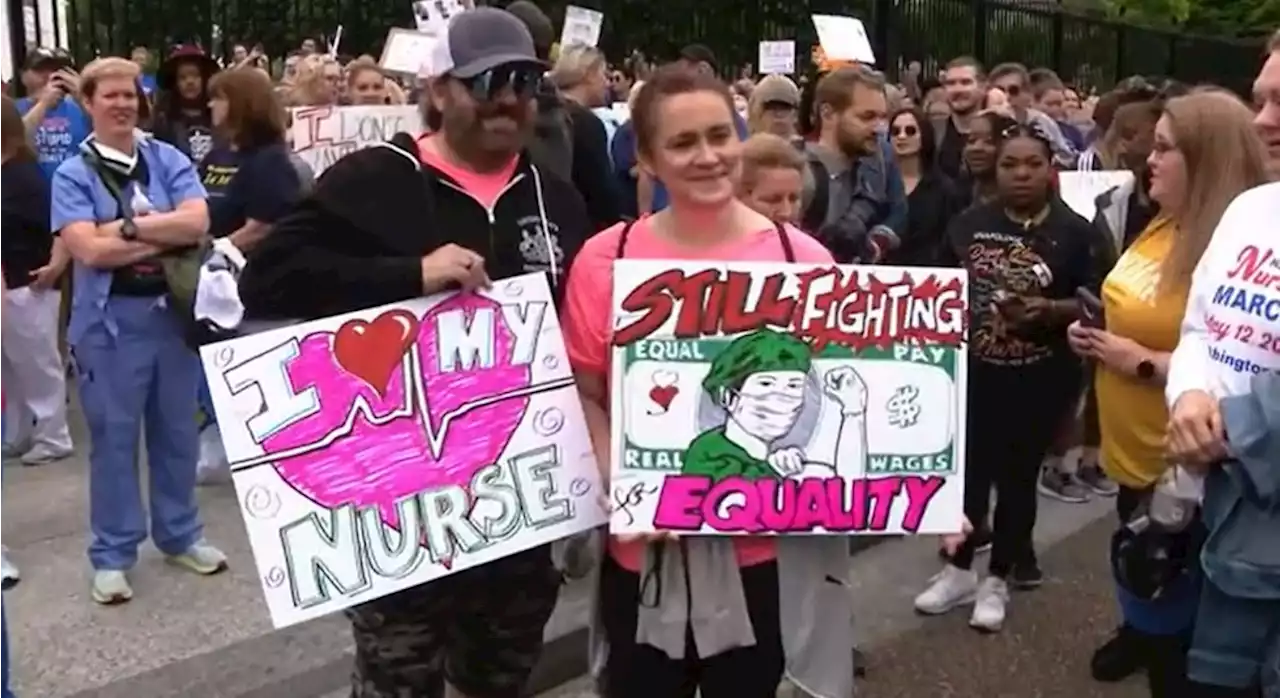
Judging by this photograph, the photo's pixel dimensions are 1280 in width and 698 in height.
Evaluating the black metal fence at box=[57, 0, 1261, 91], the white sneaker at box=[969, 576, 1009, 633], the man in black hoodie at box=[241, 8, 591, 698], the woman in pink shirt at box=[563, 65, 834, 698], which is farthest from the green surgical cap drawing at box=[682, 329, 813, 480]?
the black metal fence at box=[57, 0, 1261, 91]

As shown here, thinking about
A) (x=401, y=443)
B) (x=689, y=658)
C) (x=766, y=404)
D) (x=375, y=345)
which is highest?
(x=375, y=345)

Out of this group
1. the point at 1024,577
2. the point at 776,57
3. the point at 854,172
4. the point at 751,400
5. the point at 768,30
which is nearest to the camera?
the point at 751,400

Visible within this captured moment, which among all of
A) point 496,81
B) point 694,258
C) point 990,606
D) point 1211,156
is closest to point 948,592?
point 990,606

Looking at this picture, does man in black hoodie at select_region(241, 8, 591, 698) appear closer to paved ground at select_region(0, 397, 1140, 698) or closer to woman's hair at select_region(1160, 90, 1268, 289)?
paved ground at select_region(0, 397, 1140, 698)

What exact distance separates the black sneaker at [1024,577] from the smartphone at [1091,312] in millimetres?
1516

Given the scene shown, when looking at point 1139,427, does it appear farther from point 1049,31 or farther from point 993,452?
point 1049,31

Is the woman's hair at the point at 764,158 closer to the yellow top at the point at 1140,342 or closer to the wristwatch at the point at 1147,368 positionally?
the yellow top at the point at 1140,342

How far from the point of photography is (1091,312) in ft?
16.1

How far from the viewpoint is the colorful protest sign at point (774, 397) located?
303 cm

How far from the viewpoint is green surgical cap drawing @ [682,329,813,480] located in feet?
9.98

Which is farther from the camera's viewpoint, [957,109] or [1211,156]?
[957,109]

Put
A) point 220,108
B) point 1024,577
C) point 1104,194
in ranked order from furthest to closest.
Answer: point 1104,194
point 220,108
point 1024,577

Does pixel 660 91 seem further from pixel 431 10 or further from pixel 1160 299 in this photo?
pixel 431 10

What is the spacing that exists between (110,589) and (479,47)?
3.38 meters
